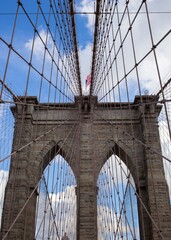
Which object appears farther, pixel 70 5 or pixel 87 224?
pixel 87 224

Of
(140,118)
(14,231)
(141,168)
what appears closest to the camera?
(14,231)

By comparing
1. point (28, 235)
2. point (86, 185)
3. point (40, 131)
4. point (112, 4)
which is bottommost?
point (28, 235)

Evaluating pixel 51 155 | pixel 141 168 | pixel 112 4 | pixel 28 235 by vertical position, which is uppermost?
pixel 112 4

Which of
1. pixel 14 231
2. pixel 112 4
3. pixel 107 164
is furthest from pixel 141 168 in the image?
pixel 112 4

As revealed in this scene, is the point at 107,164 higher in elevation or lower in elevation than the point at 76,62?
lower

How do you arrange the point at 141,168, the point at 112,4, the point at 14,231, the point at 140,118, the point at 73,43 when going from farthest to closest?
the point at 140,118 → the point at 141,168 → the point at 73,43 → the point at 14,231 → the point at 112,4

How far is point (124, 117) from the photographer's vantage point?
560 inches

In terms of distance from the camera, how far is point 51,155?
13.9m

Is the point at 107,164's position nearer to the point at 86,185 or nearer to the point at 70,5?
the point at 86,185

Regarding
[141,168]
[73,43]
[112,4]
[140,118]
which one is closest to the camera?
[112,4]

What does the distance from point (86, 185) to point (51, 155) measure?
2.54m

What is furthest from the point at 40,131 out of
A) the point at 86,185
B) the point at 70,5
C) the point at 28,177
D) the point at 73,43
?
the point at 70,5

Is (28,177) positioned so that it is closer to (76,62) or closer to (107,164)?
(107,164)

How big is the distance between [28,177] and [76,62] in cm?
531
